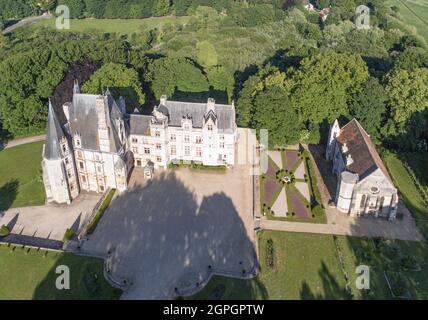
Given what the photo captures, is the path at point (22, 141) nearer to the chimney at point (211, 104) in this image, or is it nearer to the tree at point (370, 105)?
the chimney at point (211, 104)

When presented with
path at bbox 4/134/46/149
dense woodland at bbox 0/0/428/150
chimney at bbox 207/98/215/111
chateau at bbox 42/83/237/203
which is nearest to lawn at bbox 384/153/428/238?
A: dense woodland at bbox 0/0/428/150

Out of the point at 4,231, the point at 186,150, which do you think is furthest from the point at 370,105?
the point at 4,231

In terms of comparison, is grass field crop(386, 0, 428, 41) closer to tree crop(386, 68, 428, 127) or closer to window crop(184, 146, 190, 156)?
tree crop(386, 68, 428, 127)

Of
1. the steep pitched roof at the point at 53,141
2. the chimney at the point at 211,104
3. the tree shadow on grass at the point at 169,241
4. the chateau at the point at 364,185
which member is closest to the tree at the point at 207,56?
the chimney at the point at 211,104

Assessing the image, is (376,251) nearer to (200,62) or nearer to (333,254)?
(333,254)

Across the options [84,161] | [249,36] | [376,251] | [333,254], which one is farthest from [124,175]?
[249,36]

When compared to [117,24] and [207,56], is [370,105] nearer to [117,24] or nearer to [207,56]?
[207,56]
